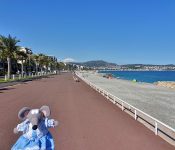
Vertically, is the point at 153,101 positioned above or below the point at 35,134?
below

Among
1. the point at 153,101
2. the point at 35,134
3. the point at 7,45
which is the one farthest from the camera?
the point at 7,45

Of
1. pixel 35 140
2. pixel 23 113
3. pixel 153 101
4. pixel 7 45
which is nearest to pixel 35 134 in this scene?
pixel 35 140

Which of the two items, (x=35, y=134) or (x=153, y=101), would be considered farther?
(x=153, y=101)

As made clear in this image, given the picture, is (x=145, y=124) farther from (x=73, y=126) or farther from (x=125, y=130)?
(x=73, y=126)

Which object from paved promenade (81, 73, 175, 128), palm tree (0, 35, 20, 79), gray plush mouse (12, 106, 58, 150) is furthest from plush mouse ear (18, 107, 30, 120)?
palm tree (0, 35, 20, 79)

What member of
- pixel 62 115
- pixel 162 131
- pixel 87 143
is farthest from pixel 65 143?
pixel 62 115

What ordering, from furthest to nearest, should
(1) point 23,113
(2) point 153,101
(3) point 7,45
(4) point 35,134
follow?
1. (3) point 7,45
2. (2) point 153,101
3. (1) point 23,113
4. (4) point 35,134

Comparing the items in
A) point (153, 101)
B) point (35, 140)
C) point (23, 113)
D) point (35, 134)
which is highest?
point (23, 113)

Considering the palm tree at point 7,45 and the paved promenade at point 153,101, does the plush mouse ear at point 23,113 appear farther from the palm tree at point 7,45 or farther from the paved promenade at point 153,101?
the palm tree at point 7,45

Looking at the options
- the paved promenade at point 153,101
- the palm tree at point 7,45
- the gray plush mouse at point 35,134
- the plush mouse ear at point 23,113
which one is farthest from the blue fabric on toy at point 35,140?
the palm tree at point 7,45

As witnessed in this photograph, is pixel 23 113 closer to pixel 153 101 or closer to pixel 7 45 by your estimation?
pixel 153 101


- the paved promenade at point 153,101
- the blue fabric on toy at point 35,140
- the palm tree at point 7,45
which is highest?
the palm tree at point 7,45

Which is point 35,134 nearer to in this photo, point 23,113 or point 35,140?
point 35,140

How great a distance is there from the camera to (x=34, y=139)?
18.8 ft
